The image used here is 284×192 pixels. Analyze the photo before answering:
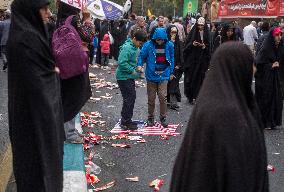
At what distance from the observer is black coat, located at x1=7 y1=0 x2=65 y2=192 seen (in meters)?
4.77

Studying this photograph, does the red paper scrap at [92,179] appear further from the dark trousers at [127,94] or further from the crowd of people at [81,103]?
the dark trousers at [127,94]

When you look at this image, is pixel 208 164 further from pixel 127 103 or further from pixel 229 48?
pixel 127 103

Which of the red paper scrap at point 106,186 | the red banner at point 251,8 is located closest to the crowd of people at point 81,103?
the red paper scrap at point 106,186

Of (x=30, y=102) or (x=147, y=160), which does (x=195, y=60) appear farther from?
(x=30, y=102)

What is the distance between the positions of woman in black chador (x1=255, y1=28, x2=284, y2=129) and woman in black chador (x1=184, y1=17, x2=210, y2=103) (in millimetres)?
2524

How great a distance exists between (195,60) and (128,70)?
12.6ft

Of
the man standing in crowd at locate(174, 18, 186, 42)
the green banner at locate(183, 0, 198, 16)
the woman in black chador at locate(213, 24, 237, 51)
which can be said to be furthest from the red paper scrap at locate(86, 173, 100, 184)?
the green banner at locate(183, 0, 198, 16)

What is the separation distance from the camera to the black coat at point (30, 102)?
4.77 m

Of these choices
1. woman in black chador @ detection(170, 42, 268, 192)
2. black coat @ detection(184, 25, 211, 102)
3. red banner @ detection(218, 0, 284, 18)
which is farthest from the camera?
red banner @ detection(218, 0, 284, 18)

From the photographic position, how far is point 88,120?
34.0ft

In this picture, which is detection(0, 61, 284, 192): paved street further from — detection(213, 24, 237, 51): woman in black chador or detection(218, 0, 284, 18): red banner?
detection(218, 0, 284, 18): red banner

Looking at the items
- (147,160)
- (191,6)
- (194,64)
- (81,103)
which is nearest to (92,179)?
(147,160)

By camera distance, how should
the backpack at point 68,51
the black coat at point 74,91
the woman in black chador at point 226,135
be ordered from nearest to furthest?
the woman in black chador at point 226,135 < the backpack at point 68,51 < the black coat at point 74,91

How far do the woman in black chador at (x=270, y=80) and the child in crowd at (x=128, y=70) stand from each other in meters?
2.24
